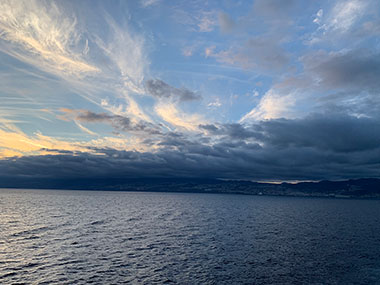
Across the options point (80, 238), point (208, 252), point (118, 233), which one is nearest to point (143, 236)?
point (118, 233)

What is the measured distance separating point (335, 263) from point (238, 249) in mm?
22125

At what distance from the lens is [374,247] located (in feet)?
236

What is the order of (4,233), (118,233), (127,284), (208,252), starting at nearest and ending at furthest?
(127,284)
(208,252)
(4,233)
(118,233)

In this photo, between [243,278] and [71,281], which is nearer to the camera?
[71,281]

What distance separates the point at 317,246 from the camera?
70.4 metres

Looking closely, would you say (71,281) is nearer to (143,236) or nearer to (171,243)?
(171,243)

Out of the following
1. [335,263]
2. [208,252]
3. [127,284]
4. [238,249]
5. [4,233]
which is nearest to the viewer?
[127,284]

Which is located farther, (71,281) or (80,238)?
(80,238)

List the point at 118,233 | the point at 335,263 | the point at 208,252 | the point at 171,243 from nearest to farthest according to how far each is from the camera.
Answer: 1. the point at 335,263
2. the point at 208,252
3. the point at 171,243
4. the point at 118,233

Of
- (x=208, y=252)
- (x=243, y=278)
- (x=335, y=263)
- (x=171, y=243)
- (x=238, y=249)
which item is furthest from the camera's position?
(x=171, y=243)

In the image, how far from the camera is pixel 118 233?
81000mm

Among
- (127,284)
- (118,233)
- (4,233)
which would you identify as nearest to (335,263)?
(127,284)

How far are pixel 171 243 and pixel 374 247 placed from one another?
6034 centimetres

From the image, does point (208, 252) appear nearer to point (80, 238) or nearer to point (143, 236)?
point (143, 236)
